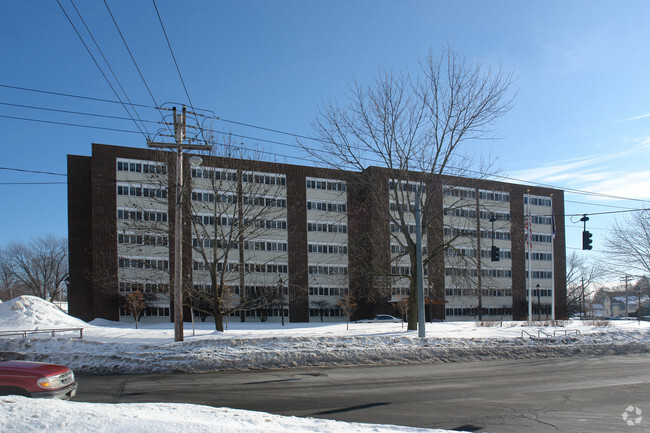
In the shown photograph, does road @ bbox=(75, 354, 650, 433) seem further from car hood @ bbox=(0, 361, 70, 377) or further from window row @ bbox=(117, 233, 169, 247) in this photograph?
window row @ bbox=(117, 233, 169, 247)

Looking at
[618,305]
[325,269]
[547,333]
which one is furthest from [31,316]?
[618,305]

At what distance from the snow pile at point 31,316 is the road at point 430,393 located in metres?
16.7

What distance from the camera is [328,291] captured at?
60.3 m

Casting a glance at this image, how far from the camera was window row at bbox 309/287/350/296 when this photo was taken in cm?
5947

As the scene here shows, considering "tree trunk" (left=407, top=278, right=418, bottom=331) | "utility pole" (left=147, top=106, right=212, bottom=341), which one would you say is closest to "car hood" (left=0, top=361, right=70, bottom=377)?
"utility pole" (left=147, top=106, right=212, bottom=341)

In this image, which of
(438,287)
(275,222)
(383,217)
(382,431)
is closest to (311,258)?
(275,222)

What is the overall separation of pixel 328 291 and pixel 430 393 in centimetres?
4916

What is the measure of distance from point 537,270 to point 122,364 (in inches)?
2556

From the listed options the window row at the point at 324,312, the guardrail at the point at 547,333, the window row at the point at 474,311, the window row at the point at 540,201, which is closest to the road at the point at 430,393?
the guardrail at the point at 547,333

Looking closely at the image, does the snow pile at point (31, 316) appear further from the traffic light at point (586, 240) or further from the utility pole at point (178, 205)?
the traffic light at point (586, 240)

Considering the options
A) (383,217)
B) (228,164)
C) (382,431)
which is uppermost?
(228,164)

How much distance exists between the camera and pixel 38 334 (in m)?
25.1

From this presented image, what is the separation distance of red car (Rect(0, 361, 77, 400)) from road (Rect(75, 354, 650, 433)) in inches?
77.7

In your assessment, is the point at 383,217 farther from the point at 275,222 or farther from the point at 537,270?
the point at 537,270
